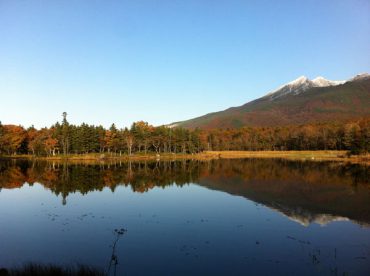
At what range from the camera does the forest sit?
409 feet

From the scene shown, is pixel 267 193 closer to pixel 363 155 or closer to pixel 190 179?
pixel 190 179

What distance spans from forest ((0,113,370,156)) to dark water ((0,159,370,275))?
276 ft

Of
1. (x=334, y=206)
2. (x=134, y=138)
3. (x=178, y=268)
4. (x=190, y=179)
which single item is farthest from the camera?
(x=134, y=138)

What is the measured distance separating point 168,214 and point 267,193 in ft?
51.6

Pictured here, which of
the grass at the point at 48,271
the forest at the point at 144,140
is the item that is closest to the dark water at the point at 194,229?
the grass at the point at 48,271

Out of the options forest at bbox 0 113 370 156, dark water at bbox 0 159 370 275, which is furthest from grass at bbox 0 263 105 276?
forest at bbox 0 113 370 156

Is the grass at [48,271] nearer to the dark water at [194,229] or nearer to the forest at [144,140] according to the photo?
the dark water at [194,229]

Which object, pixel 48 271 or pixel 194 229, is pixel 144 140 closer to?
pixel 194 229

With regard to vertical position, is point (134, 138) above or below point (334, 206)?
above

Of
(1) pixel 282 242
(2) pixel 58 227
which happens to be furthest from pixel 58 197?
(1) pixel 282 242

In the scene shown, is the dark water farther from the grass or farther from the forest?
the forest

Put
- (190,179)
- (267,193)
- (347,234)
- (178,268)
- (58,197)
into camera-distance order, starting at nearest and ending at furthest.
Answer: (178,268) < (347,234) < (58,197) < (267,193) < (190,179)

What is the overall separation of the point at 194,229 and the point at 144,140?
116 meters

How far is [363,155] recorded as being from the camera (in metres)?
116
